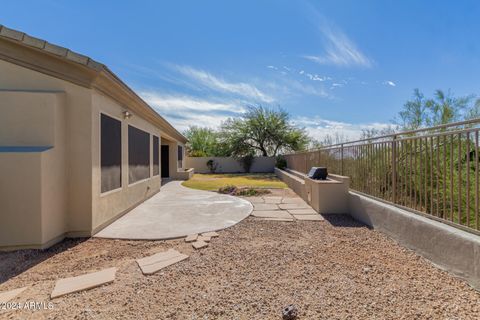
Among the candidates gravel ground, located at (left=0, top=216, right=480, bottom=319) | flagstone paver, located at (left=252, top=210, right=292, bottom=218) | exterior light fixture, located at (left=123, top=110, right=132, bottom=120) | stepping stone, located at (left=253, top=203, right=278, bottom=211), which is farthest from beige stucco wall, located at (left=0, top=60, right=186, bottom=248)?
stepping stone, located at (left=253, top=203, right=278, bottom=211)

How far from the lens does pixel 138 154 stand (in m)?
7.53

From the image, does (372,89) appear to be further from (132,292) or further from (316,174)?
(132,292)

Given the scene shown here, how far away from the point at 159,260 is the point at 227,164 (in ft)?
68.4

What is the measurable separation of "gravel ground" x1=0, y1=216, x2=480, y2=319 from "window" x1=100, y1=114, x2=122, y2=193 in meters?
1.47

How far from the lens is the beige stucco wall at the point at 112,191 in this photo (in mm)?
4672

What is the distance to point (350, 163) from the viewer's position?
660 cm

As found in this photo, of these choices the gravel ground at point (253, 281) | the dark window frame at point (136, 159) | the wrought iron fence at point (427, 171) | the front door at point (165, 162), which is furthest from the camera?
the front door at point (165, 162)

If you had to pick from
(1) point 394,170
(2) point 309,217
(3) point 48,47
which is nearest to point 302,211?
(2) point 309,217

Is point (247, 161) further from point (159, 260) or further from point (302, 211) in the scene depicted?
point (159, 260)

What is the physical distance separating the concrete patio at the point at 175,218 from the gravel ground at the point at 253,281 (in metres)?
0.46

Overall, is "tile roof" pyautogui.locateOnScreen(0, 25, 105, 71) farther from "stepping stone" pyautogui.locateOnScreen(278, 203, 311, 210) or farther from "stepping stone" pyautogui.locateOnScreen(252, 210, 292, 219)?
"stepping stone" pyautogui.locateOnScreen(278, 203, 311, 210)

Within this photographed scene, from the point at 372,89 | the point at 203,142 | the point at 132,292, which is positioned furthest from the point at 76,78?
the point at 203,142

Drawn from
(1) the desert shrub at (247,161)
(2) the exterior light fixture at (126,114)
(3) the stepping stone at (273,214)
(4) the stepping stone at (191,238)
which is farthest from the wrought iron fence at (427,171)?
(1) the desert shrub at (247,161)

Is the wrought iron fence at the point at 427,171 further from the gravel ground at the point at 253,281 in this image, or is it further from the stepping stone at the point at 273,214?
the stepping stone at the point at 273,214
